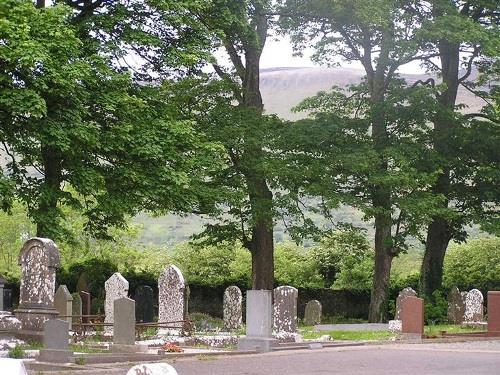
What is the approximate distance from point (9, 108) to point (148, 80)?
7956mm

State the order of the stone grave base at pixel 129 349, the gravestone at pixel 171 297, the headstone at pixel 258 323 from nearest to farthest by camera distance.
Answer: the stone grave base at pixel 129 349 < the headstone at pixel 258 323 < the gravestone at pixel 171 297

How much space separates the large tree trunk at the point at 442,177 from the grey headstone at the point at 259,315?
52.4ft

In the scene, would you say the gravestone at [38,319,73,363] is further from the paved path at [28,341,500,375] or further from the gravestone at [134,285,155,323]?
the gravestone at [134,285,155,323]

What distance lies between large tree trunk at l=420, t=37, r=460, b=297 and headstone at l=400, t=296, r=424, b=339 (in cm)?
1136

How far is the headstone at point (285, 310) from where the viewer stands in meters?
27.2

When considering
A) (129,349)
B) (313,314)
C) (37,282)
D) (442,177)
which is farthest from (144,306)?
(442,177)

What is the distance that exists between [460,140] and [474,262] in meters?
16.9

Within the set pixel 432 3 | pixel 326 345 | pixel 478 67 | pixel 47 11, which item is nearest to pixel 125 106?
pixel 47 11

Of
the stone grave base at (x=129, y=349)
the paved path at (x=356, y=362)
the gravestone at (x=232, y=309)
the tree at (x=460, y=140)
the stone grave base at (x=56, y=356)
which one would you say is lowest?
the paved path at (x=356, y=362)

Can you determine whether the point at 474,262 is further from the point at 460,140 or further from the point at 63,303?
the point at 63,303

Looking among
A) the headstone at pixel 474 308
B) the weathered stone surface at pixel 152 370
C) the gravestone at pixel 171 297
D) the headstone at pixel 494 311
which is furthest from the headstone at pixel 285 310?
the weathered stone surface at pixel 152 370

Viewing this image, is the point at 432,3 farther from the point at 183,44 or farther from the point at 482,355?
the point at 482,355

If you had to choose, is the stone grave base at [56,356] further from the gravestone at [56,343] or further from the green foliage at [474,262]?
the green foliage at [474,262]

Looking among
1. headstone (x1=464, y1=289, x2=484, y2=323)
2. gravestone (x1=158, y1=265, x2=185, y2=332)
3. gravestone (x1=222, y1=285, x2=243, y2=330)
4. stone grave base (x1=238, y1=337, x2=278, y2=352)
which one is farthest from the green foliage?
stone grave base (x1=238, y1=337, x2=278, y2=352)
